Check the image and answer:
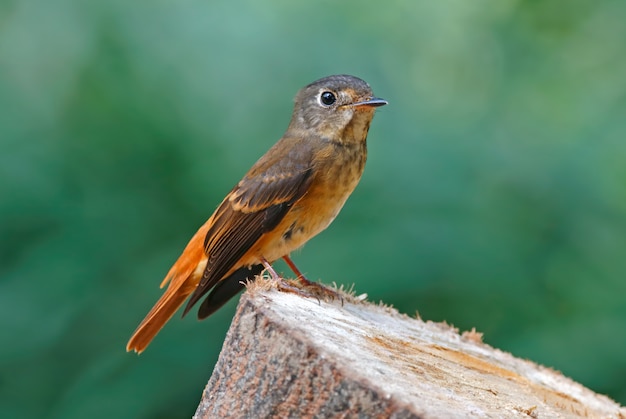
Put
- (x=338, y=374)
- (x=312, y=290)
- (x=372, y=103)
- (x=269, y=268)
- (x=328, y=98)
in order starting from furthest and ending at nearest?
(x=328, y=98) → (x=372, y=103) → (x=269, y=268) → (x=312, y=290) → (x=338, y=374)

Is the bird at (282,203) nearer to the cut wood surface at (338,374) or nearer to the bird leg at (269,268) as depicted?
the bird leg at (269,268)

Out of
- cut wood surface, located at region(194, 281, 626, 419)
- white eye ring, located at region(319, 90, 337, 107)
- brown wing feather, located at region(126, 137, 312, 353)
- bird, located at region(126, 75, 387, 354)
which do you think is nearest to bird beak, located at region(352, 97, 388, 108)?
bird, located at region(126, 75, 387, 354)

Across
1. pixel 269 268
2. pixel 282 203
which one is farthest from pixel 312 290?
pixel 282 203

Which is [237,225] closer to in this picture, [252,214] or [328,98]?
[252,214]

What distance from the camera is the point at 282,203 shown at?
10.6 ft

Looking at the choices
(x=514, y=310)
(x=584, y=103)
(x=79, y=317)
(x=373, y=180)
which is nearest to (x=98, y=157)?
(x=79, y=317)

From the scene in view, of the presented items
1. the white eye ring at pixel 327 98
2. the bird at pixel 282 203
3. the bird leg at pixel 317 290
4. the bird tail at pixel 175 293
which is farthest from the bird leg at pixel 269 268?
the white eye ring at pixel 327 98

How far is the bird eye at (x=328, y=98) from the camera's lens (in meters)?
3.50

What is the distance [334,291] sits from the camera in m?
3.13

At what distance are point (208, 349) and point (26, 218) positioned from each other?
110cm

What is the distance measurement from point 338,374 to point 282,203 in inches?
52.3

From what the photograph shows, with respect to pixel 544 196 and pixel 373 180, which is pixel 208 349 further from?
pixel 544 196

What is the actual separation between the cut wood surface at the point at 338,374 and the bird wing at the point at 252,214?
1.84ft

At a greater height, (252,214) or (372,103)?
(372,103)
